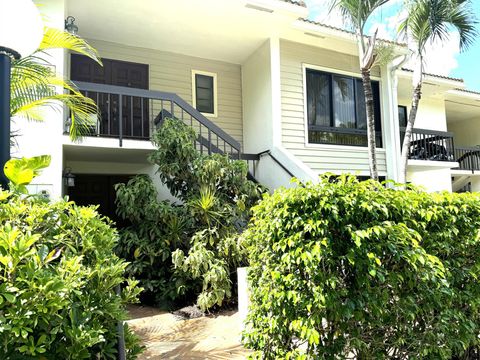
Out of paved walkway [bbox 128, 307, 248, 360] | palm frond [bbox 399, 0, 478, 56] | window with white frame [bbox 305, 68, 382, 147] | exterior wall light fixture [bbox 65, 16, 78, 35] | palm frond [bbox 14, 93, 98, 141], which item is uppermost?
palm frond [bbox 399, 0, 478, 56]

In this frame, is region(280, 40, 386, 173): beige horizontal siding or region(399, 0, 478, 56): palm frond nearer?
region(399, 0, 478, 56): palm frond

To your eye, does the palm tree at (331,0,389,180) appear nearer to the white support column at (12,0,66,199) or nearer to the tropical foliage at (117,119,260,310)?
the tropical foliage at (117,119,260,310)

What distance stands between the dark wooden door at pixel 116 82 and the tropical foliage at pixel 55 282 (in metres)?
6.43

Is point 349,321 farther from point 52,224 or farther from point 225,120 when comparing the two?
point 225,120

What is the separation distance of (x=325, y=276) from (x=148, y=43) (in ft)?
27.4

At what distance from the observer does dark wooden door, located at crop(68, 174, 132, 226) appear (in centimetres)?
895

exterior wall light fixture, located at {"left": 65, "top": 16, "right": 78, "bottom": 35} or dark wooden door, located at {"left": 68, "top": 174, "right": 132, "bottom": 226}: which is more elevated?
exterior wall light fixture, located at {"left": 65, "top": 16, "right": 78, "bottom": 35}

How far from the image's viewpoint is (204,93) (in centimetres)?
1017

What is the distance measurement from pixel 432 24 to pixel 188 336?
27.7ft

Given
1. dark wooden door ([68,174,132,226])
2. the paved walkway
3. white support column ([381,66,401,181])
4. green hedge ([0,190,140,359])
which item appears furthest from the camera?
white support column ([381,66,401,181])

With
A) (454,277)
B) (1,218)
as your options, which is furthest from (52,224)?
(454,277)

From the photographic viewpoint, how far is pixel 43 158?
104 inches

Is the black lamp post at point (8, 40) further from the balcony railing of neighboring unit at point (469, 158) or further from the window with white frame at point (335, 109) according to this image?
the balcony railing of neighboring unit at point (469, 158)

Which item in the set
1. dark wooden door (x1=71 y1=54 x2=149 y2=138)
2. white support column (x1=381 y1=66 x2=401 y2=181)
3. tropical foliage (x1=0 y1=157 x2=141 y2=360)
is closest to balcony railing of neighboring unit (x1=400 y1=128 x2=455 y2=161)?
white support column (x1=381 y1=66 x2=401 y2=181)
